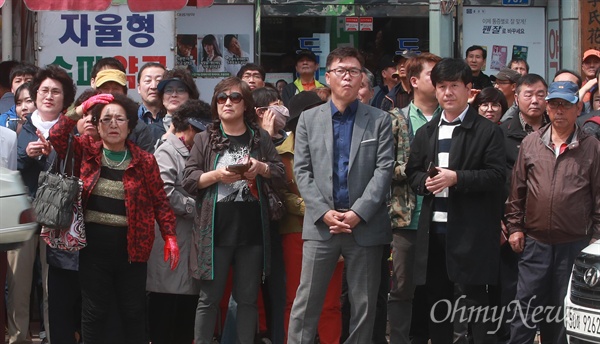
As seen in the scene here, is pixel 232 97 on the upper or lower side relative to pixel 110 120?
upper

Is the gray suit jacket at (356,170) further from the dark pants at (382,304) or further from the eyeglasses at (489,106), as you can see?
the eyeglasses at (489,106)

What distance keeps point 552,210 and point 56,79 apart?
14.0 ft

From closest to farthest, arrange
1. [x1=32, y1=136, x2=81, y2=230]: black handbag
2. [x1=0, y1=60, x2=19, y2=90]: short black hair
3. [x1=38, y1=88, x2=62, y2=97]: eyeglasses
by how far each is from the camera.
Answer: [x1=32, y1=136, x2=81, y2=230]: black handbag
[x1=38, y1=88, x2=62, y2=97]: eyeglasses
[x1=0, y1=60, x2=19, y2=90]: short black hair

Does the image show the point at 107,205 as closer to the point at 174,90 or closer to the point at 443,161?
the point at 174,90

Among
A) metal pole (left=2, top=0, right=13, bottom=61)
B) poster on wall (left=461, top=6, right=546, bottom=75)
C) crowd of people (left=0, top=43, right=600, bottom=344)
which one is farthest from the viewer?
poster on wall (left=461, top=6, right=546, bottom=75)

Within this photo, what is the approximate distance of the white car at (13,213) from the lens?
22.9 ft

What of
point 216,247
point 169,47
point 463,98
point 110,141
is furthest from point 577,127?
point 169,47

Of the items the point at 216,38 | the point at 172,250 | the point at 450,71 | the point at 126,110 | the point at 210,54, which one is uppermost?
the point at 216,38

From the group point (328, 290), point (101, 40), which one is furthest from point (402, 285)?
point (101, 40)

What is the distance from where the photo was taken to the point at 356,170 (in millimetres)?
7574

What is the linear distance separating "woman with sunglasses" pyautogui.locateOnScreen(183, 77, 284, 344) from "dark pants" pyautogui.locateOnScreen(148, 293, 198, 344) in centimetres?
54

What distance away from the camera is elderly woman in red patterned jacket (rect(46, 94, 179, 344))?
760cm

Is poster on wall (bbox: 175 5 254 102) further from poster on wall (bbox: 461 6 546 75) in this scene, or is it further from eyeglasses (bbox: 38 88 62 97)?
eyeglasses (bbox: 38 88 62 97)

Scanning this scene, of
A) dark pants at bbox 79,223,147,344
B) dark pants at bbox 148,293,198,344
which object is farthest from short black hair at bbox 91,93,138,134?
dark pants at bbox 148,293,198,344
